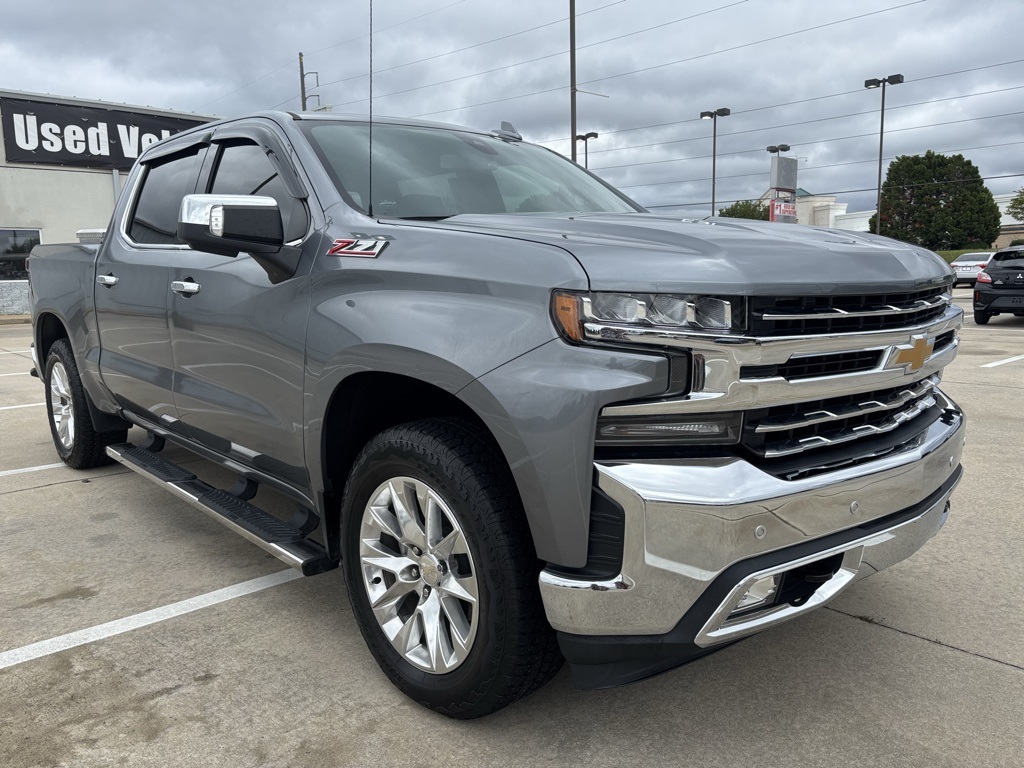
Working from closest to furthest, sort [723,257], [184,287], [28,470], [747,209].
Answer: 1. [723,257]
2. [184,287]
3. [28,470]
4. [747,209]

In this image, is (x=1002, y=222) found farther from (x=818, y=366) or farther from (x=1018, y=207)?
(x=818, y=366)

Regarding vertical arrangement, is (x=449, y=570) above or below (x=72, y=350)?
below

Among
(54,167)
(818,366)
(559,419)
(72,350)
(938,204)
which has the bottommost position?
(72,350)

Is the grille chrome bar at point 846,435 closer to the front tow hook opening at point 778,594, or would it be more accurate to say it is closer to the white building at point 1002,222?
the front tow hook opening at point 778,594

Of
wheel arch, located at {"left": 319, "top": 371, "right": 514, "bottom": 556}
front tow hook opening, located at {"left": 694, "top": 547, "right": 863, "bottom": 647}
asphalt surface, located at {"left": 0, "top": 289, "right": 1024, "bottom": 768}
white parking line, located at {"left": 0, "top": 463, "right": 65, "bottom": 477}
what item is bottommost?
asphalt surface, located at {"left": 0, "top": 289, "right": 1024, "bottom": 768}

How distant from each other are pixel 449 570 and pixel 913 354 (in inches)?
56.1

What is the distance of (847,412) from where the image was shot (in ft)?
7.27

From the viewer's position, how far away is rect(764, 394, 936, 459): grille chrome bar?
2.07 meters

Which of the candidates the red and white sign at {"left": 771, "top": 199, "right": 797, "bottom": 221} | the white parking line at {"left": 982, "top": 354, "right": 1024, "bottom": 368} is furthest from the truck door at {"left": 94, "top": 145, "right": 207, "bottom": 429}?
the red and white sign at {"left": 771, "top": 199, "right": 797, "bottom": 221}

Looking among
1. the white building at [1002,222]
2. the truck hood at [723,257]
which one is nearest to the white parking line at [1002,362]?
the truck hood at [723,257]

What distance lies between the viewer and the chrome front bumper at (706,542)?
1.91 meters

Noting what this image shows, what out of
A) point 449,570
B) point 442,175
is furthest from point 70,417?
point 449,570

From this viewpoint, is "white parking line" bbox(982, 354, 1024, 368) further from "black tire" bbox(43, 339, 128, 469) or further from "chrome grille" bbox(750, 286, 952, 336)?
"black tire" bbox(43, 339, 128, 469)

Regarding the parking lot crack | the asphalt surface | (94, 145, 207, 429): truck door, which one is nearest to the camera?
the asphalt surface
